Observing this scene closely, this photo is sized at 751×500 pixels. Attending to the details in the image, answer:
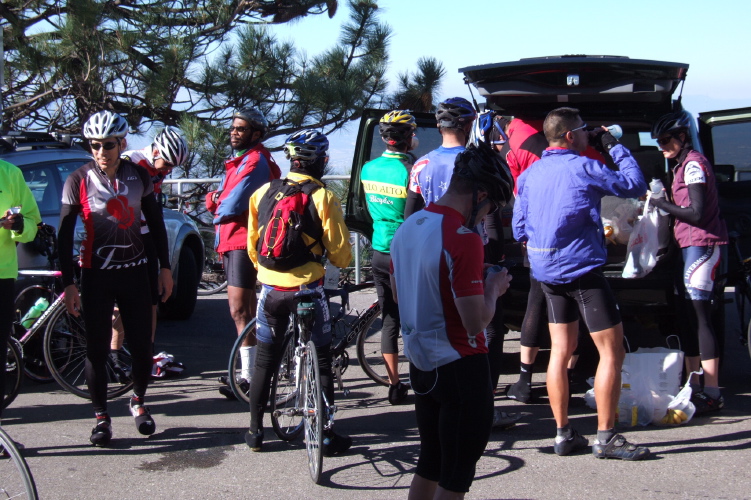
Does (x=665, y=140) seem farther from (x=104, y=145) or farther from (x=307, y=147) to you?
(x=104, y=145)

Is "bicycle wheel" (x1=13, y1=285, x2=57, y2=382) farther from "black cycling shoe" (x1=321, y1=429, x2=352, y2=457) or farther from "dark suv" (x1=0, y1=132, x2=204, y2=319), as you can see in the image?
"black cycling shoe" (x1=321, y1=429, x2=352, y2=457)

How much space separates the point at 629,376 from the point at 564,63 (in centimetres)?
204

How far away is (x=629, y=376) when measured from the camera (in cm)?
550

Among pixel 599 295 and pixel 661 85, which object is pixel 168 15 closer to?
pixel 661 85

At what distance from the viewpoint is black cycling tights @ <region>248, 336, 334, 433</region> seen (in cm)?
490

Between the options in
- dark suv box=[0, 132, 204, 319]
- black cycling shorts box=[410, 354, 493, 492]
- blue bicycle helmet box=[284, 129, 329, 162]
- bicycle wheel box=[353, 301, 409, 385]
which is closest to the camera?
black cycling shorts box=[410, 354, 493, 492]

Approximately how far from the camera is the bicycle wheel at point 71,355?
6.13 metres

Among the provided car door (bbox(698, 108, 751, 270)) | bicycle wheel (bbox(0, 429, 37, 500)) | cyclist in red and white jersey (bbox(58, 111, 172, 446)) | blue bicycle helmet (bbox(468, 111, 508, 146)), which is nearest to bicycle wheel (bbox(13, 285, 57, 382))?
cyclist in red and white jersey (bbox(58, 111, 172, 446))

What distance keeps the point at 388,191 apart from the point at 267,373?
1495 millimetres

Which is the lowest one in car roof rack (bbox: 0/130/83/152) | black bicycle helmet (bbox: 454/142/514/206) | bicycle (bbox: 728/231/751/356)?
bicycle (bbox: 728/231/751/356)

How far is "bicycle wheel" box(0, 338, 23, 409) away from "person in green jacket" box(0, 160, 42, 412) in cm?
86

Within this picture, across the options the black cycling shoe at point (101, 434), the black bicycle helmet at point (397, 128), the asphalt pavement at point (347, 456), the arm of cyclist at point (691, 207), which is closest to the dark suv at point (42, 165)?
the asphalt pavement at point (347, 456)

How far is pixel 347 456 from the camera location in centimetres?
500

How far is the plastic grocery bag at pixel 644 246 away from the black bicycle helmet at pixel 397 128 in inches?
63.1
